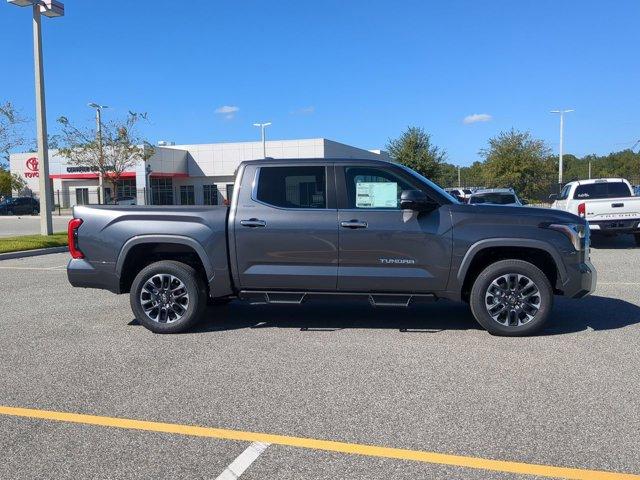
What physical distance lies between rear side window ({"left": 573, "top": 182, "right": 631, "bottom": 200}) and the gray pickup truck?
1044cm

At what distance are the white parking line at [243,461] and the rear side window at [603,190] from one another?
14326 mm

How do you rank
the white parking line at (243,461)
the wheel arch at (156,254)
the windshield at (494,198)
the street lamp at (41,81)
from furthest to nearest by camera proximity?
the street lamp at (41,81), the windshield at (494,198), the wheel arch at (156,254), the white parking line at (243,461)

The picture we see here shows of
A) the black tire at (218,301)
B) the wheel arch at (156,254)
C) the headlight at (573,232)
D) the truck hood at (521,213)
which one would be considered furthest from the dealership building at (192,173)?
the headlight at (573,232)

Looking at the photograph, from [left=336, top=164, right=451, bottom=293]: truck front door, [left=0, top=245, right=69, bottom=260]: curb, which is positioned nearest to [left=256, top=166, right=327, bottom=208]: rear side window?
[left=336, top=164, right=451, bottom=293]: truck front door

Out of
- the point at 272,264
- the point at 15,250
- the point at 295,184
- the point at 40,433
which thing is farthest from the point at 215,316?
the point at 15,250

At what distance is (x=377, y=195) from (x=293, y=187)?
958 millimetres

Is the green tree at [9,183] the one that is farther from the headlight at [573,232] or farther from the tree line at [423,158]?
the headlight at [573,232]

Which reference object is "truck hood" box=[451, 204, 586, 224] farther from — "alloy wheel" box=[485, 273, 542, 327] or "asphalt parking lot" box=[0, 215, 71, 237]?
"asphalt parking lot" box=[0, 215, 71, 237]

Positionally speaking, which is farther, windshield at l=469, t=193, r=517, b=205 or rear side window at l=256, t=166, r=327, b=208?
windshield at l=469, t=193, r=517, b=205

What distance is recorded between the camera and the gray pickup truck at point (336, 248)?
20.0 feet

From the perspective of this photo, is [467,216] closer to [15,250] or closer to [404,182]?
[404,182]

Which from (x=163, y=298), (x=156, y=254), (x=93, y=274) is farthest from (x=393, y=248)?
(x=93, y=274)

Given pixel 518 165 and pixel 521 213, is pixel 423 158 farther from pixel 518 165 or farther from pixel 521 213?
pixel 521 213

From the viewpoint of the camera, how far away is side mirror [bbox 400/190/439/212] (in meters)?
5.98
